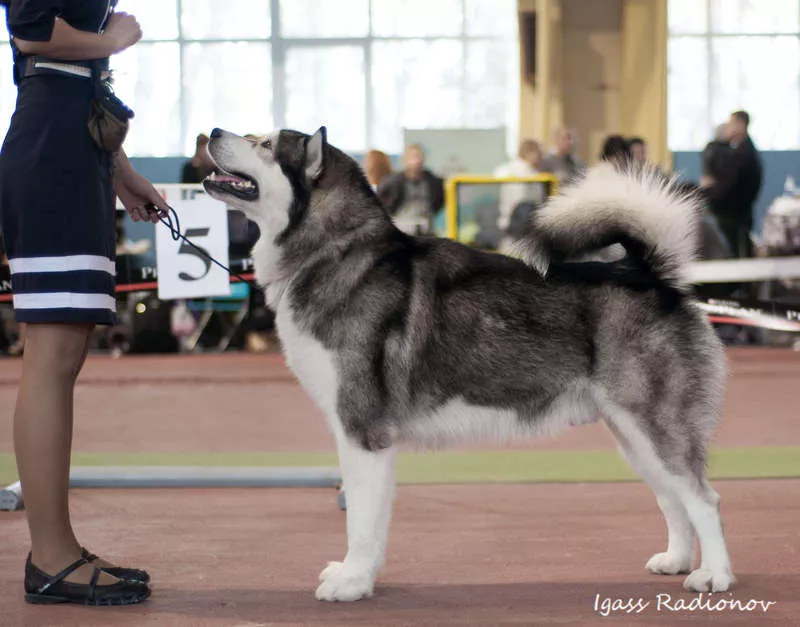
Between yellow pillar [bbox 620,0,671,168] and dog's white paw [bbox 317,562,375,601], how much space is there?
11.3 m

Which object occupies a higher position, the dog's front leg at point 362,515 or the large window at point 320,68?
the large window at point 320,68

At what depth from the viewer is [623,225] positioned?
9.37 ft

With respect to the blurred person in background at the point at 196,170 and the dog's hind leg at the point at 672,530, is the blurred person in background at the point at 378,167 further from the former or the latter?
the dog's hind leg at the point at 672,530

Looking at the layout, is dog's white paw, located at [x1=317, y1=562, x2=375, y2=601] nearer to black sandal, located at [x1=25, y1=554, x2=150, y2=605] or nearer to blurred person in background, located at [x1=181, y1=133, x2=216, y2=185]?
black sandal, located at [x1=25, y1=554, x2=150, y2=605]

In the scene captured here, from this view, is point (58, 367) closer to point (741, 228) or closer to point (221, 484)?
point (221, 484)

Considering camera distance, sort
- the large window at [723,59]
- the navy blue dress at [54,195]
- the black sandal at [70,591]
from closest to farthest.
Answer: the navy blue dress at [54,195] < the black sandal at [70,591] < the large window at [723,59]

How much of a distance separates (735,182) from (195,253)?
16.1ft

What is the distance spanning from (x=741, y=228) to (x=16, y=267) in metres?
7.68

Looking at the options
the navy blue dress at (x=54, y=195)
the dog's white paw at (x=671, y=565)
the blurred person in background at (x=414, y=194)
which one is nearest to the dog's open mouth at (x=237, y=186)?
the navy blue dress at (x=54, y=195)

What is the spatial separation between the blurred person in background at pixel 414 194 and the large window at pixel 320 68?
5648 mm

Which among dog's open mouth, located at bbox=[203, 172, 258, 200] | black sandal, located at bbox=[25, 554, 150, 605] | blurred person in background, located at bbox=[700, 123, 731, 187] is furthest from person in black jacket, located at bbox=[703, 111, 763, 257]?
black sandal, located at bbox=[25, 554, 150, 605]

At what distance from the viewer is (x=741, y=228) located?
30.6 feet

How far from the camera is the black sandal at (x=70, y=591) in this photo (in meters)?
2.68

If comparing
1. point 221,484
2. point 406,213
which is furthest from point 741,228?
point 221,484
